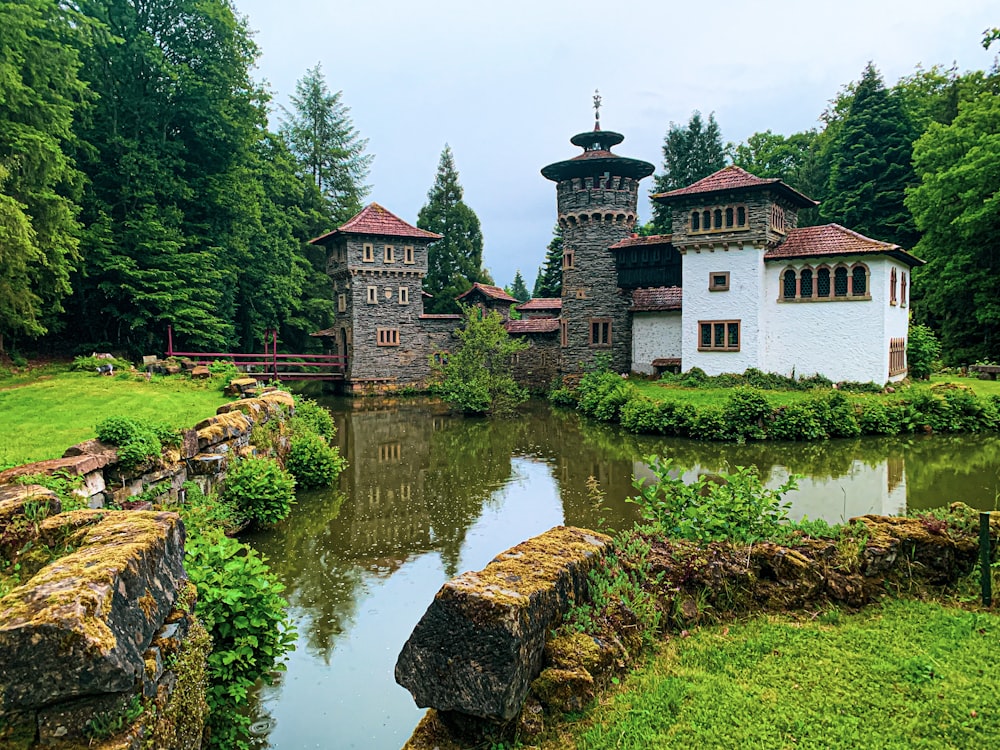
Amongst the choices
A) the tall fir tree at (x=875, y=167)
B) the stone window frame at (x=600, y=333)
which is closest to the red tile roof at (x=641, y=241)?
the stone window frame at (x=600, y=333)

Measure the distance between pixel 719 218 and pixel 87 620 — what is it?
87.9 ft

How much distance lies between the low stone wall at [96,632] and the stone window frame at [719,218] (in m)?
25.2

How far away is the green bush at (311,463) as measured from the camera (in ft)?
46.5

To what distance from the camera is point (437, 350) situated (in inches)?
1427

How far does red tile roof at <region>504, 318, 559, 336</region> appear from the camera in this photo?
34719mm

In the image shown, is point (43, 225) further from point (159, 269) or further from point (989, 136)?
point (989, 136)

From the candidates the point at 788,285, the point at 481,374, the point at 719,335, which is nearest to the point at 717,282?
the point at 719,335

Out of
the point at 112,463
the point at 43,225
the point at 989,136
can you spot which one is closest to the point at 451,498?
the point at 112,463

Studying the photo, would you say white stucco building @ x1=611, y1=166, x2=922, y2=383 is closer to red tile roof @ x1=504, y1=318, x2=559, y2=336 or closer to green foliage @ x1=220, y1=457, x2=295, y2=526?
red tile roof @ x1=504, y1=318, x2=559, y2=336

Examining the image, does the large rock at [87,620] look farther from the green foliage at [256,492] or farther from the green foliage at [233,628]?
the green foliage at [256,492]

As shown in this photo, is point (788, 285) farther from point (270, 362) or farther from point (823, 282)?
point (270, 362)

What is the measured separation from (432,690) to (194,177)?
31090 millimetres

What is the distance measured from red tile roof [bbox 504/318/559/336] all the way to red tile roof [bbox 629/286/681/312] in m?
5.08

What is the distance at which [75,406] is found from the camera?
1312cm
